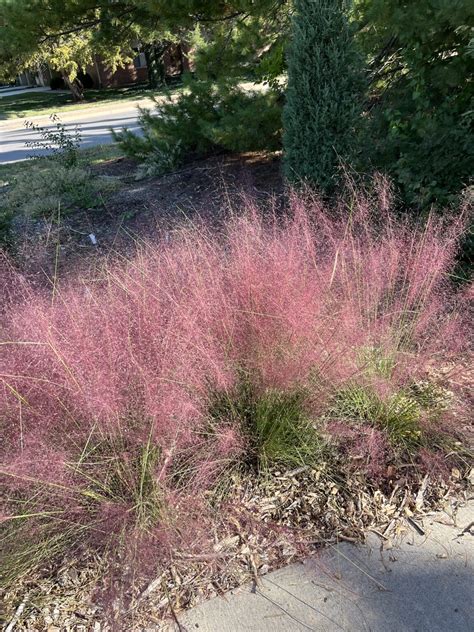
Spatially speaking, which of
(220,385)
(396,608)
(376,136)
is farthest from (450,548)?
(376,136)

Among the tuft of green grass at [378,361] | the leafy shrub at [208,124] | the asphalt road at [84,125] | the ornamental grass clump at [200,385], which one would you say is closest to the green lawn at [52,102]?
the asphalt road at [84,125]

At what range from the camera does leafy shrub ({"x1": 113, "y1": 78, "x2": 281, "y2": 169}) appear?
5.90 m

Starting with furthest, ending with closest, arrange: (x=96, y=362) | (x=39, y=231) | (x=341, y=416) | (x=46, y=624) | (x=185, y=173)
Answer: (x=185, y=173), (x=39, y=231), (x=341, y=416), (x=96, y=362), (x=46, y=624)

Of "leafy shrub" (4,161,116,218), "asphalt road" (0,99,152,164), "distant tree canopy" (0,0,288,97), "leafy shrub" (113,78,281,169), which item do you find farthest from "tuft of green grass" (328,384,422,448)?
"asphalt road" (0,99,152,164)

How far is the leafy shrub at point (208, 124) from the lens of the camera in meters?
5.90

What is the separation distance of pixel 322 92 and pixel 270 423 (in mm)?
3387

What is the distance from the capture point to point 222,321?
6.95 feet

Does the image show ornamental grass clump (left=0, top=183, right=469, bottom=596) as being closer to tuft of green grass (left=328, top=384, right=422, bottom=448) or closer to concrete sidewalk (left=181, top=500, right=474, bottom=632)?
tuft of green grass (left=328, top=384, right=422, bottom=448)

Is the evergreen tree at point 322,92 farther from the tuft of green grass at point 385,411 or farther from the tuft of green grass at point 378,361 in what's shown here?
the tuft of green grass at point 385,411

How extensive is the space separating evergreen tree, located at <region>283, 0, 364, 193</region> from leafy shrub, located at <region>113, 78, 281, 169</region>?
137 centimetres

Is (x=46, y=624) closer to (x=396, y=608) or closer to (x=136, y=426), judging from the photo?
(x=136, y=426)

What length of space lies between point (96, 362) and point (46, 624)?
91 centimetres

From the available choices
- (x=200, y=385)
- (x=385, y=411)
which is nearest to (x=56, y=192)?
(x=200, y=385)

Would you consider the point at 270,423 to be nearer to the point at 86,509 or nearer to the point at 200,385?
the point at 200,385
